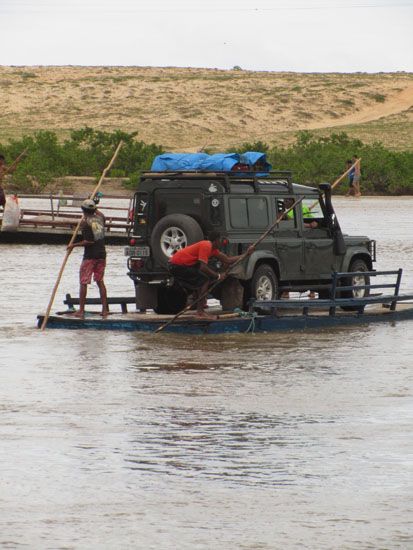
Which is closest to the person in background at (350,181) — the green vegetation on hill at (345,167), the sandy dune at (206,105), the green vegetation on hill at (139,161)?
the green vegetation on hill at (345,167)

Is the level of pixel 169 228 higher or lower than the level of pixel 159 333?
higher

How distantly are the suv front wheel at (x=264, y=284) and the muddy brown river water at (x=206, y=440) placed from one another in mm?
798

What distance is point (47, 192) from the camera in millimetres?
57188

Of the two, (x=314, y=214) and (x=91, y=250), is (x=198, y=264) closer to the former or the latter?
(x=91, y=250)

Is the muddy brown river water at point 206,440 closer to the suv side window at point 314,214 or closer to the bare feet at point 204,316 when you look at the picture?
the bare feet at point 204,316

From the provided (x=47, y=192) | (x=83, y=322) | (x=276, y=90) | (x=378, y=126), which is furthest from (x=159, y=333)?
(x=276, y=90)

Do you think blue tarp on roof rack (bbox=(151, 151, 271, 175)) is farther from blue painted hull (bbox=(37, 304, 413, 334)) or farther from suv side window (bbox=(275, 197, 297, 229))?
blue painted hull (bbox=(37, 304, 413, 334))

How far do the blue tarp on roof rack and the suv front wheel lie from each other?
1.15 meters

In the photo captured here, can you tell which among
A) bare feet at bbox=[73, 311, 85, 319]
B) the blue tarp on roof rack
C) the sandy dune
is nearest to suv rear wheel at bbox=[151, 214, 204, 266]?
the blue tarp on roof rack

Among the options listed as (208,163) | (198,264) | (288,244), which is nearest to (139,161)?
(288,244)

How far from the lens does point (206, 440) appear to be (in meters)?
10.9

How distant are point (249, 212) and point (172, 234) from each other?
1027mm

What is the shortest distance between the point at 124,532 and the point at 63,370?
21.9ft

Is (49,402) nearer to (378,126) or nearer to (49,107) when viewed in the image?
(378,126)
